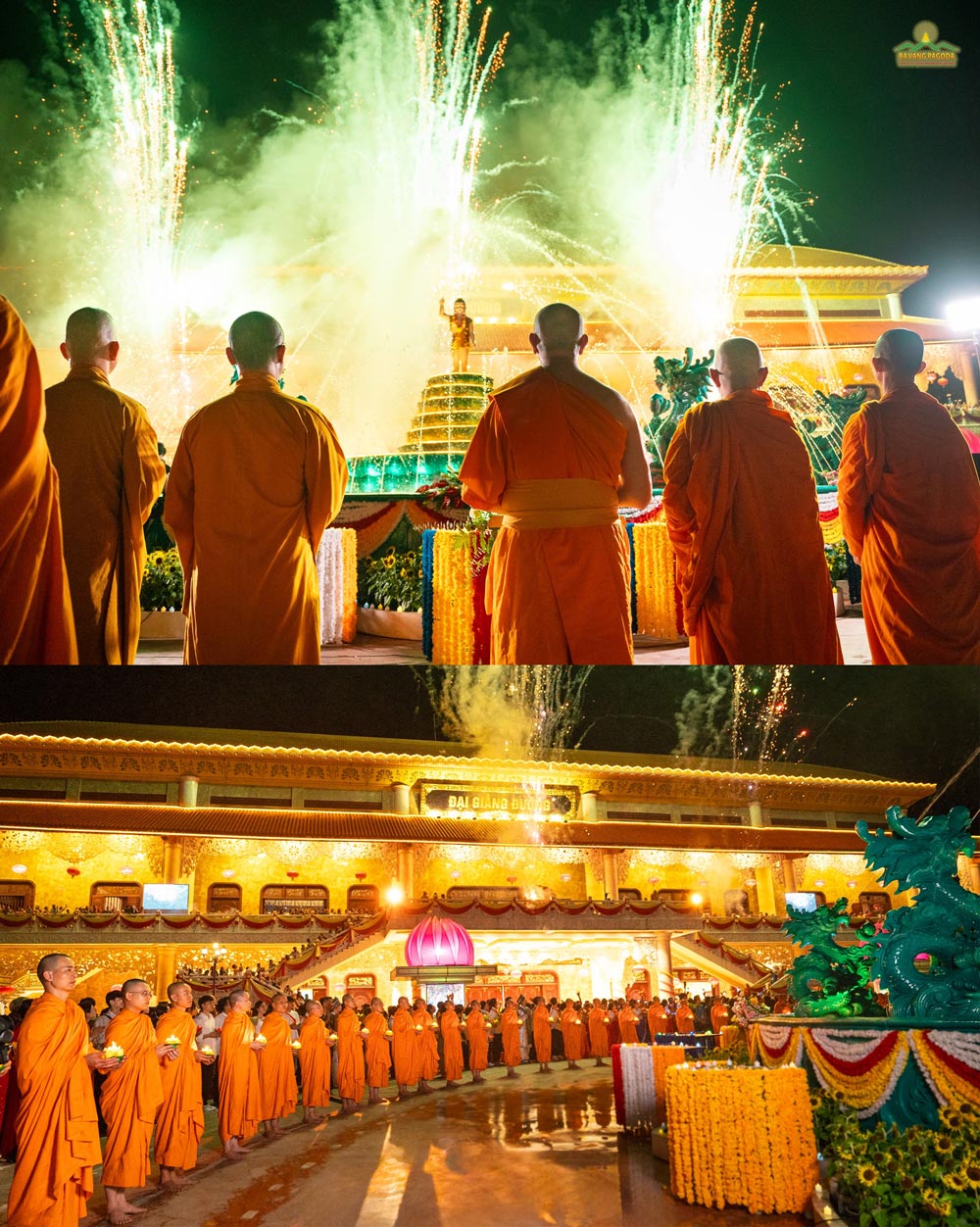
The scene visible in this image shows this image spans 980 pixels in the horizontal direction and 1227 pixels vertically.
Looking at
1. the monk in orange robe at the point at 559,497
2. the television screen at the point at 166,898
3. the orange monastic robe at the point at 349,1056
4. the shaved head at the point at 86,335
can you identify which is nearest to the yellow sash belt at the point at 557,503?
the monk in orange robe at the point at 559,497

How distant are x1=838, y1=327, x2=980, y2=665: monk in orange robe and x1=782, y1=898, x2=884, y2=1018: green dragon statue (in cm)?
179

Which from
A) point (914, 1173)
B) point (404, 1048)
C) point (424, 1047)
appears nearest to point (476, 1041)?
point (424, 1047)

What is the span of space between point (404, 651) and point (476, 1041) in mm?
6193

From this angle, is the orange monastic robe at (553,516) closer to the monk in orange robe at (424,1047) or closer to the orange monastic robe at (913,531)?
the orange monastic robe at (913,531)

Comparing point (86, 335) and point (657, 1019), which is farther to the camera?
point (657, 1019)

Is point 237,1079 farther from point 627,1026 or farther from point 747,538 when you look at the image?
point 627,1026

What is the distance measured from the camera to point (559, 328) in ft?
15.4

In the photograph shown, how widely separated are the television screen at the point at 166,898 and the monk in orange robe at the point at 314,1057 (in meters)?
6.59

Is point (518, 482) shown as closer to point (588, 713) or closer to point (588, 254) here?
point (588, 254)

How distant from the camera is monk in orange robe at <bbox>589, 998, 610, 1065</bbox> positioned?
Result: 460 inches

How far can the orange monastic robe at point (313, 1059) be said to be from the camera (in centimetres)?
764

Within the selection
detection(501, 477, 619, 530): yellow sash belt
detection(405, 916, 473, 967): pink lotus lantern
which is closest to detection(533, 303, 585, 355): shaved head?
detection(501, 477, 619, 530): yellow sash belt

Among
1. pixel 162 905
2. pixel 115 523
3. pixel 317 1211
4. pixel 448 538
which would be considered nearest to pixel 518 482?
pixel 448 538

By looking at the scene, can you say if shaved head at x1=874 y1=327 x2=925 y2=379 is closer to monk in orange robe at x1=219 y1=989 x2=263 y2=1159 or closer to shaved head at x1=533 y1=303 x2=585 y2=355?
shaved head at x1=533 y1=303 x2=585 y2=355
